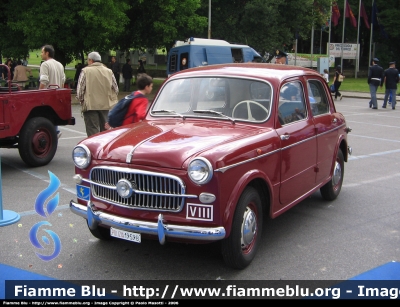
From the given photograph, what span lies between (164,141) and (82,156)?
826mm

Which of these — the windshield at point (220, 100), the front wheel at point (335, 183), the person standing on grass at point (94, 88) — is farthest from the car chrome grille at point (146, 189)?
the person standing on grass at point (94, 88)

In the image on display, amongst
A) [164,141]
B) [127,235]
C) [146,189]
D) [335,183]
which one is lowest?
[335,183]

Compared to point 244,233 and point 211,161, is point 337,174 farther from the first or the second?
point 211,161

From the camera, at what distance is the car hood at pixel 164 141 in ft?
14.2

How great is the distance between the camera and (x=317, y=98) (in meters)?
6.50

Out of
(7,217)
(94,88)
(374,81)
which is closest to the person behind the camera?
(7,217)

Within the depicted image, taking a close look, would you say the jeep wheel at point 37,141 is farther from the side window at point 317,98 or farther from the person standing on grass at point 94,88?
the side window at point 317,98

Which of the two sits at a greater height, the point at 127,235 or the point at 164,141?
the point at 164,141

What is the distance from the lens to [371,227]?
5.90m

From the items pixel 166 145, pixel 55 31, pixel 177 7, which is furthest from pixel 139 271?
pixel 177 7

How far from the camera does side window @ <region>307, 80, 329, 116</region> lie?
627 cm

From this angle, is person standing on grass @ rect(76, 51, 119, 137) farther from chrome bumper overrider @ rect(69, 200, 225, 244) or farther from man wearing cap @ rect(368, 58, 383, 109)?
man wearing cap @ rect(368, 58, 383, 109)

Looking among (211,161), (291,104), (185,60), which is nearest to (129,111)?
(291,104)

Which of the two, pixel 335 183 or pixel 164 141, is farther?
pixel 335 183
